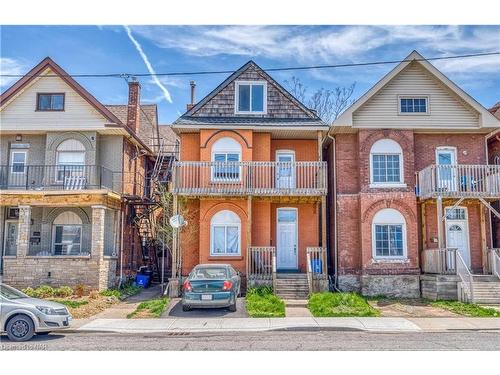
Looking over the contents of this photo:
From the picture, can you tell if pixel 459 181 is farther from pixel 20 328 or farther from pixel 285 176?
pixel 20 328

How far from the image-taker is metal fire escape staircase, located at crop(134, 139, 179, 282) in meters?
24.9

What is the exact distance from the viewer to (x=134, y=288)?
21.6 meters

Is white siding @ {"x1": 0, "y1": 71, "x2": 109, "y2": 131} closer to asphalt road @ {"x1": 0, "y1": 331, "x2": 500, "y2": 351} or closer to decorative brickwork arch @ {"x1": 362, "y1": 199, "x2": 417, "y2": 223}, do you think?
asphalt road @ {"x1": 0, "y1": 331, "x2": 500, "y2": 351}

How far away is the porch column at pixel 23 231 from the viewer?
20031 mm

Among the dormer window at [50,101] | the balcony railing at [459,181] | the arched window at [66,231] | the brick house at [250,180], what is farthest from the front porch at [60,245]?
the balcony railing at [459,181]

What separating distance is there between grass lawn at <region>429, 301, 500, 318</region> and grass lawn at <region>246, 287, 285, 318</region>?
5.64 metres

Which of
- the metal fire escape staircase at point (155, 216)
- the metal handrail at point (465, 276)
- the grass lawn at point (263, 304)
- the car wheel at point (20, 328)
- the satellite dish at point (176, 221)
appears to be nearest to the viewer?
the car wheel at point (20, 328)

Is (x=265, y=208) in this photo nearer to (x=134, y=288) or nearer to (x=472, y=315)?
(x=134, y=288)

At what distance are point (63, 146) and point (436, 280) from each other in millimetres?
16597

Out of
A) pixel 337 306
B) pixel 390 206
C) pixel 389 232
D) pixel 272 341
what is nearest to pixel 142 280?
pixel 337 306

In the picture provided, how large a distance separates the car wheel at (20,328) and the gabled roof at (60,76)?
11.7 m

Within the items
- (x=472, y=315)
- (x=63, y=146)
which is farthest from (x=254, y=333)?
(x=63, y=146)

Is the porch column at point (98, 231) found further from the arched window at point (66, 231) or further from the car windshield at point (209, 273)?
the car windshield at point (209, 273)

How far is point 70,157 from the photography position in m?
22.1
